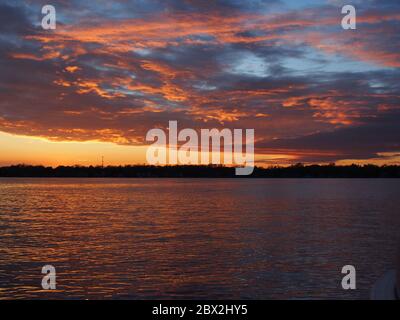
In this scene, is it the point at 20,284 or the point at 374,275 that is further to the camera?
the point at 374,275

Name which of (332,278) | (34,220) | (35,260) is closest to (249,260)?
(332,278)

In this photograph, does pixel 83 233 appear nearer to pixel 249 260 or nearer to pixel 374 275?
pixel 249 260

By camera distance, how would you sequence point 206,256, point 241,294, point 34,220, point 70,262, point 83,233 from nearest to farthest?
point 241,294
point 70,262
point 206,256
point 83,233
point 34,220

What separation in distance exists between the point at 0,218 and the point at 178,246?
109 feet

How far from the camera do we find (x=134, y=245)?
36.1 m

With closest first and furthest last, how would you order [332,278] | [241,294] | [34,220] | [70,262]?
[241,294], [332,278], [70,262], [34,220]

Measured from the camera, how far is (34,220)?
187ft
